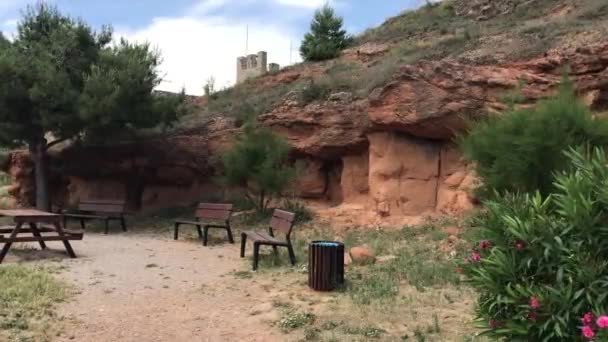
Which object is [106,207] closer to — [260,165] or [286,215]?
[260,165]

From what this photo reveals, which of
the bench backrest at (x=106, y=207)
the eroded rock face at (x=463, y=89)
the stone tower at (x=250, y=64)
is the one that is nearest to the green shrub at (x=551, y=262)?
the eroded rock face at (x=463, y=89)

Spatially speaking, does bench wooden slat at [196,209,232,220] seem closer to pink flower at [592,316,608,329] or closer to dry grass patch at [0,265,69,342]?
dry grass patch at [0,265,69,342]

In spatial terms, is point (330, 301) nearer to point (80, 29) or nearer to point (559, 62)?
point (559, 62)

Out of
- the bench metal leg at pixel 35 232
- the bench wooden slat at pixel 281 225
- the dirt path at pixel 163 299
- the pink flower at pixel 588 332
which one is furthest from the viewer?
the bench metal leg at pixel 35 232

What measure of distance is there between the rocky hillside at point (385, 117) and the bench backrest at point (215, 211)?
348 cm

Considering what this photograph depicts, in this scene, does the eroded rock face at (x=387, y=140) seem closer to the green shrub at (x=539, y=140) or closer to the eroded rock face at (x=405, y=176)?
the eroded rock face at (x=405, y=176)

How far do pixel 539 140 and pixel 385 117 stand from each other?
5.55 m

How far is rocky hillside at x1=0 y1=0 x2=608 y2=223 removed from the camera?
12.5m

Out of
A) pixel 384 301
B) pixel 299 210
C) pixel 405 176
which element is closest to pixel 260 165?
pixel 299 210

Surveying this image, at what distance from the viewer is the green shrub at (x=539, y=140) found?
8.24 meters

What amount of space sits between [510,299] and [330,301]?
11.6ft

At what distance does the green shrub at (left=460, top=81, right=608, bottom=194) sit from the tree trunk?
1346 cm

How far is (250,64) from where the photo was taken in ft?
114

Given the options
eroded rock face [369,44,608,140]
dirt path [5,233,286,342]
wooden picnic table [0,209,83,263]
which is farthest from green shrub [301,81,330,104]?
wooden picnic table [0,209,83,263]
